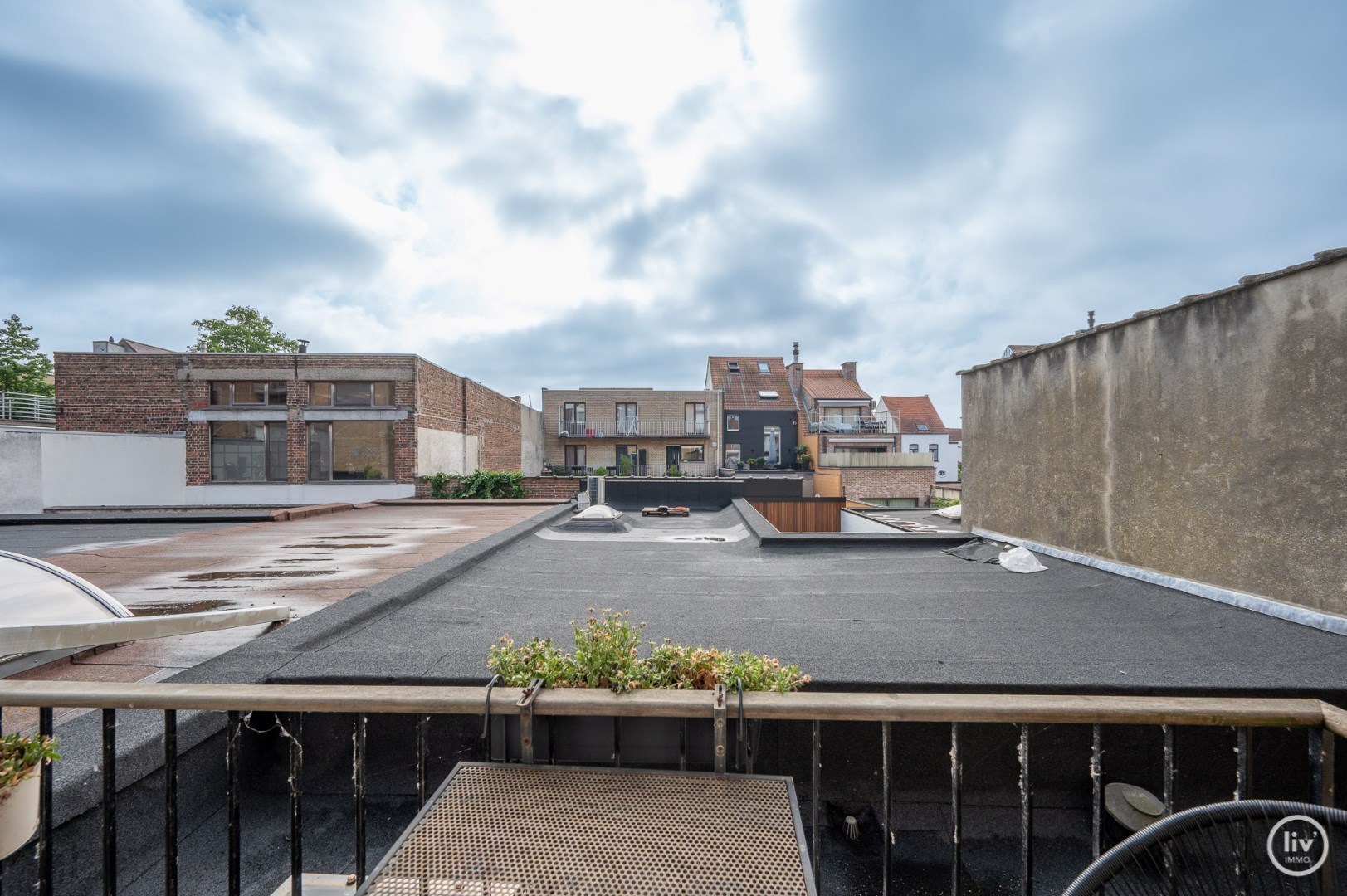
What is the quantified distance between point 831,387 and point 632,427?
14358 mm

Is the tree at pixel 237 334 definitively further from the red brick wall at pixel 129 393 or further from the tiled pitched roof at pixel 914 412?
the tiled pitched roof at pixel 914 412

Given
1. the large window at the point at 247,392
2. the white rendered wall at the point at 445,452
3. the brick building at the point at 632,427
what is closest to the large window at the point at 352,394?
the large window at the point at 247,392

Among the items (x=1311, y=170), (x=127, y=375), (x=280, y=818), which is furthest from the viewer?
(x=127, y=375)

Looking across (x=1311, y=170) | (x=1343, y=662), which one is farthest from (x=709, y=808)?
(x=1311, y=170)

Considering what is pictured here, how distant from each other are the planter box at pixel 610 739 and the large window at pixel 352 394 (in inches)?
636

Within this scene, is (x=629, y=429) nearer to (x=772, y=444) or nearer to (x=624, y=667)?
(x=772, y=444)

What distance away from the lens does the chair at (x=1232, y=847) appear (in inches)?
44.0

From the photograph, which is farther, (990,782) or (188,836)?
(990,782)

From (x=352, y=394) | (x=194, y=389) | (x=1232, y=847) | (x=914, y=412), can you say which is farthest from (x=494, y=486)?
(x=914, y=412)

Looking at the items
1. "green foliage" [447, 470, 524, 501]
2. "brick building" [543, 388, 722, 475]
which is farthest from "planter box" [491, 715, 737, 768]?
"brick building" [543, 388, 722, 475]

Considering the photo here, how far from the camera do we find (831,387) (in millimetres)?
34219

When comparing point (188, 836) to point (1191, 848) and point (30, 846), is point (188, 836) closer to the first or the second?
point (30, 846)

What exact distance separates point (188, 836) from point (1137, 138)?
1553 centimetres

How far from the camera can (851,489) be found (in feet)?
78.2
